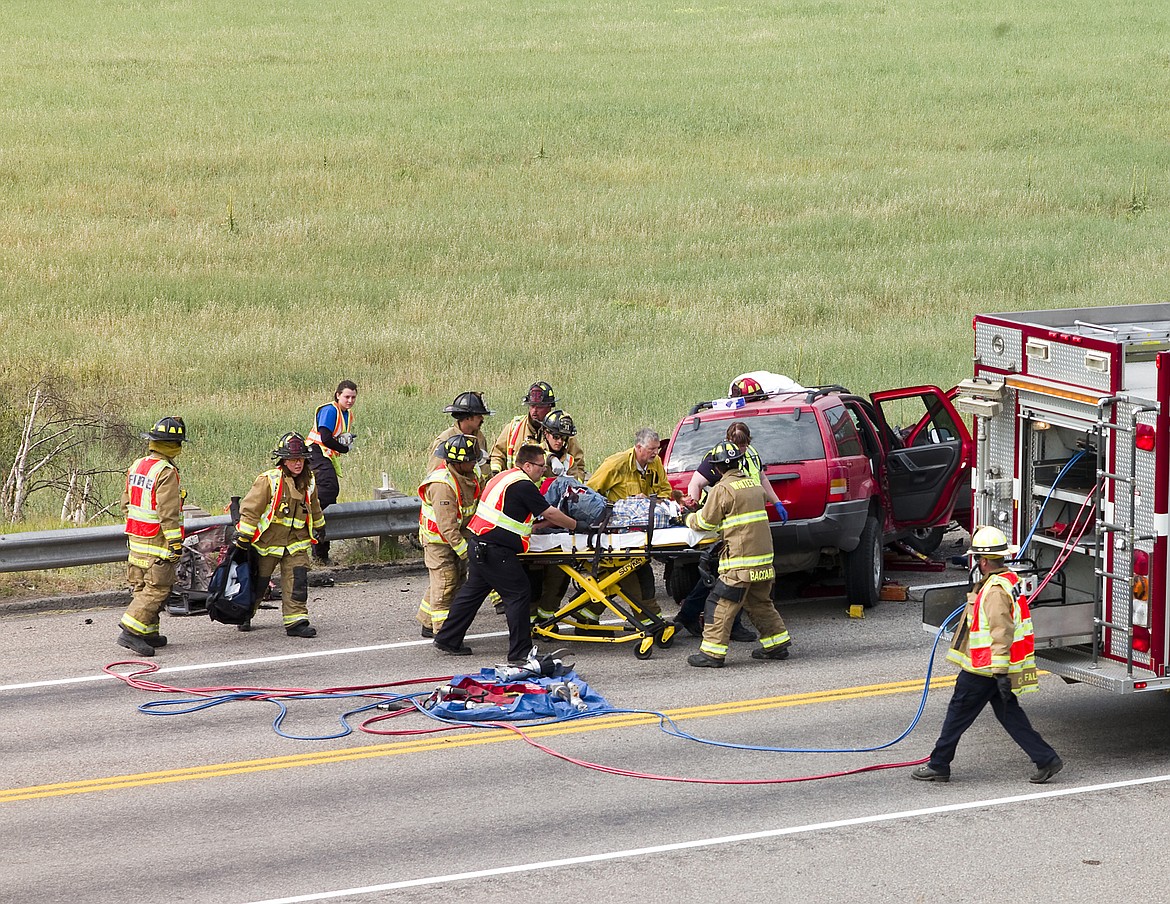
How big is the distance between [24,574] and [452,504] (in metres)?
4.75

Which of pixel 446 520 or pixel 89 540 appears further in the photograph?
pixel 89 540

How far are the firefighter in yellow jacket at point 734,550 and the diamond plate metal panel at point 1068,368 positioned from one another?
2631 millimetres

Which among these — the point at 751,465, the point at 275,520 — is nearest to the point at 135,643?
the point at 275,520

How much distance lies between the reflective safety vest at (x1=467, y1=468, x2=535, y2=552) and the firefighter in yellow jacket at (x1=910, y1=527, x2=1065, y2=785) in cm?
374

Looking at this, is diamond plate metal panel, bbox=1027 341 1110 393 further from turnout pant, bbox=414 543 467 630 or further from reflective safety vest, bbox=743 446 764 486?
turnout pant, bbox=414 543 467 630

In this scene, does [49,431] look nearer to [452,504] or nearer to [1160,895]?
[452,504]

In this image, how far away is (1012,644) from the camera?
9359 mm

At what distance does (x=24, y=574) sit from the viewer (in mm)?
15078

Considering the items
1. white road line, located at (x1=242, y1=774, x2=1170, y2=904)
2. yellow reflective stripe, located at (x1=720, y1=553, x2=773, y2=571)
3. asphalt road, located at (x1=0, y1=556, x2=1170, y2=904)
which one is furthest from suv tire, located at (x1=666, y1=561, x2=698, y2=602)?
white road line, located at (x1=242, y1=774, x2=1170, y2=904)

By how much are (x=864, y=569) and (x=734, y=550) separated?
2.06 meters

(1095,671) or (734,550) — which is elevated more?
(734,550)

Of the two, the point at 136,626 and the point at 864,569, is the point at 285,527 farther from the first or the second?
the point at 864,569

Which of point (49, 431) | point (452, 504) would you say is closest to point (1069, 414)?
point (452, 504)

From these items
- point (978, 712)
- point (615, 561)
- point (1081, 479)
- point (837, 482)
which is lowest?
point (978, 712)
